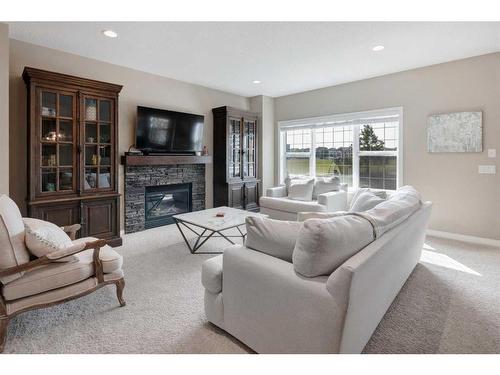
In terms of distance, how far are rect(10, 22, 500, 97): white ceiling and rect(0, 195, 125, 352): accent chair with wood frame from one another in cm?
236

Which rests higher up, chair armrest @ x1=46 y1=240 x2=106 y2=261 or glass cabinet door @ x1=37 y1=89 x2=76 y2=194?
glass cabinet door @ x1=37 y1=89 x2=76 y2=194

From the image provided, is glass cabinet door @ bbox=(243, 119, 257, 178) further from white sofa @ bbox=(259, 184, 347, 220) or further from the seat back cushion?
the seat back cushion

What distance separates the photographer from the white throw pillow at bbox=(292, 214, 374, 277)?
56.2 inches

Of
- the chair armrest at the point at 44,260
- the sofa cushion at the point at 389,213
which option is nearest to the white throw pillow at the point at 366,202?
the sofa cushion at the point at 389,213

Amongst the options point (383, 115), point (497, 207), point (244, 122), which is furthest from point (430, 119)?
point (244, 122)

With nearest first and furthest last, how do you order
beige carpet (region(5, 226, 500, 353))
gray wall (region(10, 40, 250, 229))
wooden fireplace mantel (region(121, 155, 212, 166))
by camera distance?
beige carpet (region(5, 226, 500, 353)) < gray wall (region(10, 40, 250, 229)) < wooden fireplace mantel (region(121, 155, 212, 166))

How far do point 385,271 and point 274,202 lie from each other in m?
3.38

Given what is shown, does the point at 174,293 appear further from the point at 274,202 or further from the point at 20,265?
the point at 274,202

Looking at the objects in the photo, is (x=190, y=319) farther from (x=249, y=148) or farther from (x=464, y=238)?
(x=249, y=148)

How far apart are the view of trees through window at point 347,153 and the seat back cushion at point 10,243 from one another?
5068 mm

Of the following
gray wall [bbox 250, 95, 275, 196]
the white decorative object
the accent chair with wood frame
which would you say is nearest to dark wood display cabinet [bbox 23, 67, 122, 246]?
the accent chair with wood frame

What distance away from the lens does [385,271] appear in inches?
69.1

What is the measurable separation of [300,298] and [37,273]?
1827 mm

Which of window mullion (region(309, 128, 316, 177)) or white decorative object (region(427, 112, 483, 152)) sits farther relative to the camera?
window mullion (region(309, 128, 316, 177))
